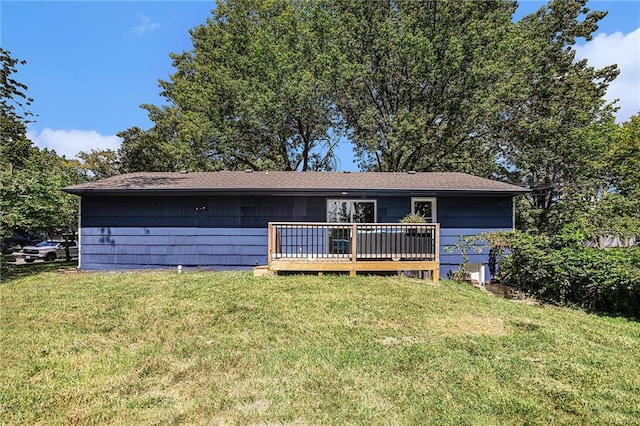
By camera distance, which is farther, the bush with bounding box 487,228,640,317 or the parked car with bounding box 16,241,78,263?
the parked car with bounding box 16,241,78,263

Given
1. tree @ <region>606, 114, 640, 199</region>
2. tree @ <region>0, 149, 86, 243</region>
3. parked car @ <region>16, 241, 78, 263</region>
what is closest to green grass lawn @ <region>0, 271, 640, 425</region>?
tree @ <region>0, 149, 86, 243</region>

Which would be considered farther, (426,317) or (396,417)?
(426,317)

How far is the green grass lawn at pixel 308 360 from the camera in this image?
282 centimetres

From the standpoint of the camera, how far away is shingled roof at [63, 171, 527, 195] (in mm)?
9328

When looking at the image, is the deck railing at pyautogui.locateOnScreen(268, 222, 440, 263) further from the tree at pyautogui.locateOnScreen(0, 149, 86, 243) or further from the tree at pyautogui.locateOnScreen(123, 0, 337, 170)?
the tree at pyautogui.locateOnScreen(123, 0, 337, 170)

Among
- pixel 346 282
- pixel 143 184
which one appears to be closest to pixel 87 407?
pixel 346 282

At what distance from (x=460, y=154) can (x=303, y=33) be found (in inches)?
382

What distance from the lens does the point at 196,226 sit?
390 inches

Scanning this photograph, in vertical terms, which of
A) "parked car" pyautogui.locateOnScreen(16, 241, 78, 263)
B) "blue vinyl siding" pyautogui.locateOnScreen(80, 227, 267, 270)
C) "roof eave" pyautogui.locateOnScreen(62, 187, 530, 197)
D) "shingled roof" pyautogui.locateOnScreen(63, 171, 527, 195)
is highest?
"shingled roof" pyautogui.locateOnScreen(63, 171, 527, 195)

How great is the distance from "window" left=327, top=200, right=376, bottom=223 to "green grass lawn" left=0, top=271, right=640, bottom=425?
4086mm

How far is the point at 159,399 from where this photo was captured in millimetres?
2979

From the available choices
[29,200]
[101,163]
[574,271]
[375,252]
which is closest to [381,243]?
[375,252]

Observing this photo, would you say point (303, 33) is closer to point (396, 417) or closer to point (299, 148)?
point (299, 148)

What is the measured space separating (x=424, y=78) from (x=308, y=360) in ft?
48.8
